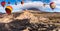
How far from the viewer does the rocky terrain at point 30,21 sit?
5.12 metres

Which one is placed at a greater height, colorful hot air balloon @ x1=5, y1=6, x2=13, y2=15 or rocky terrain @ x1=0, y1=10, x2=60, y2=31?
colorful hot air balloon @ x1=5, y1=6, x2=13, y2=15

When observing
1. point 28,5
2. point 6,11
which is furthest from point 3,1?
point 28,5

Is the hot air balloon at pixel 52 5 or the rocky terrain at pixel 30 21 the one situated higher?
the hot air balloon at pixel 52 5

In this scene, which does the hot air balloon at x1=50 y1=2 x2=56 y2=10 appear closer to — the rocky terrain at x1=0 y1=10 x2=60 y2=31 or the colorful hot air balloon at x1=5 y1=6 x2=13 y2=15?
the rocky terrain at x1=0 y1=10 x2=60 y2=31

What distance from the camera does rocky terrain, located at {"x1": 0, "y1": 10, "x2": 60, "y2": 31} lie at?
5122 millimetres

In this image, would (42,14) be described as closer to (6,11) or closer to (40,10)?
(40,10)

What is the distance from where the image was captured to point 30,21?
206 inches

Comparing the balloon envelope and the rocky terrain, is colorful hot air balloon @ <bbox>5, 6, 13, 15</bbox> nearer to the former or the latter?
the balloon envelope

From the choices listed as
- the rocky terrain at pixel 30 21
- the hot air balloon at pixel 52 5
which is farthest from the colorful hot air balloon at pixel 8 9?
Result: the hot air balloon at pixel 52 5

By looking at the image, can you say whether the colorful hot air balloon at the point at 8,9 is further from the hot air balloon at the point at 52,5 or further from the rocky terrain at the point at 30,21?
the hot air balloon at the point at 52,5

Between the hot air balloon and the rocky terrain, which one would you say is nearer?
the hot air balloon

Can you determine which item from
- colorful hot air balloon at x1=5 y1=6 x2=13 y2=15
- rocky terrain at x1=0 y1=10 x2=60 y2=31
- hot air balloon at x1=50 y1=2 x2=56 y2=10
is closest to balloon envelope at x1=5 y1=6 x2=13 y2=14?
colorful hot air balloon at x1=5 y1=6 x2=13 y2=15

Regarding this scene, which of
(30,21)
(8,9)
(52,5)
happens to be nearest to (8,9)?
(8,9)

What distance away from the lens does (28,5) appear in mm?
5164
